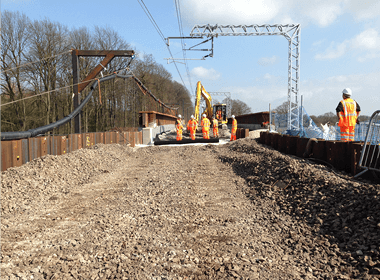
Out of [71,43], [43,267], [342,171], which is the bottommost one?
[43,267]

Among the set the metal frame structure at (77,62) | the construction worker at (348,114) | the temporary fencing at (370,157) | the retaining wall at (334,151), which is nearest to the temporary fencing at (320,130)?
the retaining wall at (334,151)

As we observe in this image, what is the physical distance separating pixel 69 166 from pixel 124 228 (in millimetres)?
5388

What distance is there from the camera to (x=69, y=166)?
8.87 metres

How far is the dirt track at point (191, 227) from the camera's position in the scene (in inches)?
125

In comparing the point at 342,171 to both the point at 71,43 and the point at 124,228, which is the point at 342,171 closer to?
the point at 124,228

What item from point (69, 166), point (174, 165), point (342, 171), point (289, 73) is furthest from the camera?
point (289, 73)

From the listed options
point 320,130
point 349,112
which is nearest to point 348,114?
point 349,112

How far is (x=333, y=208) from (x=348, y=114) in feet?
14.9

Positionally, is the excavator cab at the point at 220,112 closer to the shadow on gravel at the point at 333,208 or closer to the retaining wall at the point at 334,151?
the retaining wall at the point at 334,151

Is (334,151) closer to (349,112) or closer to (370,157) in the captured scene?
(370,157)

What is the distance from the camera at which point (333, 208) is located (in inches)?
182

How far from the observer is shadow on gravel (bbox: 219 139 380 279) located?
3.31m

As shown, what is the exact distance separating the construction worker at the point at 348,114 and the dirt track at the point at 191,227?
6.78ft

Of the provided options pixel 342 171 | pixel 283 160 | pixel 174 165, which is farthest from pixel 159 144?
pixel 342 171
